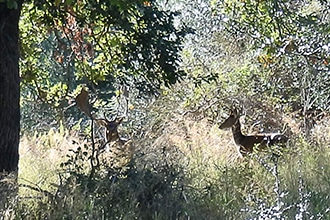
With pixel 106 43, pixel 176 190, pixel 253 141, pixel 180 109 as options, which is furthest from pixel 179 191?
pixel 180 109

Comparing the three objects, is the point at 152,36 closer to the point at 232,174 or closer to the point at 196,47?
the point at 232,174

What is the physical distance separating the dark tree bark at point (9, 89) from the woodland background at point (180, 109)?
0.27 metres

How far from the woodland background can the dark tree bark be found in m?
0.27

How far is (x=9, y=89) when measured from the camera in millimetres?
6098

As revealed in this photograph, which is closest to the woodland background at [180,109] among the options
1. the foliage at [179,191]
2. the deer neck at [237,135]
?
the foliage at [179,191]

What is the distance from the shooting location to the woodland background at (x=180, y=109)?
5066 millimetres

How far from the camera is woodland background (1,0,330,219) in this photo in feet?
16.6

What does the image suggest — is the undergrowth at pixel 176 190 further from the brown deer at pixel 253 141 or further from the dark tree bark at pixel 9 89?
the brown deer at pixel 253 141

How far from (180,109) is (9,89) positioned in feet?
20.7

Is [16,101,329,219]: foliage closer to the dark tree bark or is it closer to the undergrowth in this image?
the undergrowth

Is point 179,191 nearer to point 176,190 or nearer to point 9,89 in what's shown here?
point 176,190

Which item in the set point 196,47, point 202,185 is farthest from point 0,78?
point 196,47

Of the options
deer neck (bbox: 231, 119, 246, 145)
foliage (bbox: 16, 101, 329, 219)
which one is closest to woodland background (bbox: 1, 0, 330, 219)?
foliage (bbox: 16, 101, 329, 219)

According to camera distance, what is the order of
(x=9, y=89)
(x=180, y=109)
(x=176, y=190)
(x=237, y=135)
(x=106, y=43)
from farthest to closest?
(x=180, y=109)
(x=237, y=135)
(x=106, y=43)
(x=9, y=89)
(x=176, y=190)
